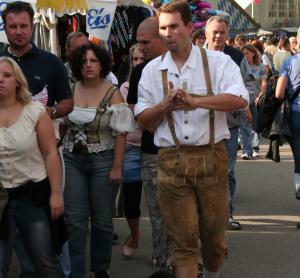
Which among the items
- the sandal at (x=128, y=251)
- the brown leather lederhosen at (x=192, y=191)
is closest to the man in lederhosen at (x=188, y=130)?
the brown leather lederhosen at (x=192, y=191)

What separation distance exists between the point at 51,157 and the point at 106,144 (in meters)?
1.04

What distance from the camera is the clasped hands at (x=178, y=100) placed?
168 inches

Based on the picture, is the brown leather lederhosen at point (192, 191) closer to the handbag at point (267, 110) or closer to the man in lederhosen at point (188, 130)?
the man in lederhosen at point (188, 130)

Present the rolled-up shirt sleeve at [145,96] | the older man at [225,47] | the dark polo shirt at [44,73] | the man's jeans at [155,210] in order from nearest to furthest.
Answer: the rolled-up shirt sleeve at [145,96] < the dark polo shirt at [44,73] < the man's jeans at [155,210] < the older man at [225,47]

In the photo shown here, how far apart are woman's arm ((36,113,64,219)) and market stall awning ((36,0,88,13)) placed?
3.30 metres

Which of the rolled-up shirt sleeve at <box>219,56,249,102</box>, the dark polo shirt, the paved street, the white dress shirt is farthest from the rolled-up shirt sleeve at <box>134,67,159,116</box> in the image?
the paved street

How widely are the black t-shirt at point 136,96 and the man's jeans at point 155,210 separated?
49 millimetres

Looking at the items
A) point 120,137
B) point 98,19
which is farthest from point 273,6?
point 120,137

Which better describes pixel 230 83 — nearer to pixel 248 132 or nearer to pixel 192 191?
pixel 192 191

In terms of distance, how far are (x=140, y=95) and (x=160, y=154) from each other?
0.40 meters

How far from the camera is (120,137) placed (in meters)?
5.39

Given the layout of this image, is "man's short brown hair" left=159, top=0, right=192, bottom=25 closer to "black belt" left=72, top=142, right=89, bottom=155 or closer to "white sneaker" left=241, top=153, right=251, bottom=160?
"black belt" left=72, top=142, right=89, bottom=155

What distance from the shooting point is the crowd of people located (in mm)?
4363

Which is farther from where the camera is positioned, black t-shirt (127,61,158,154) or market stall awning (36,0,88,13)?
market stall awning (36,0,88,13)
